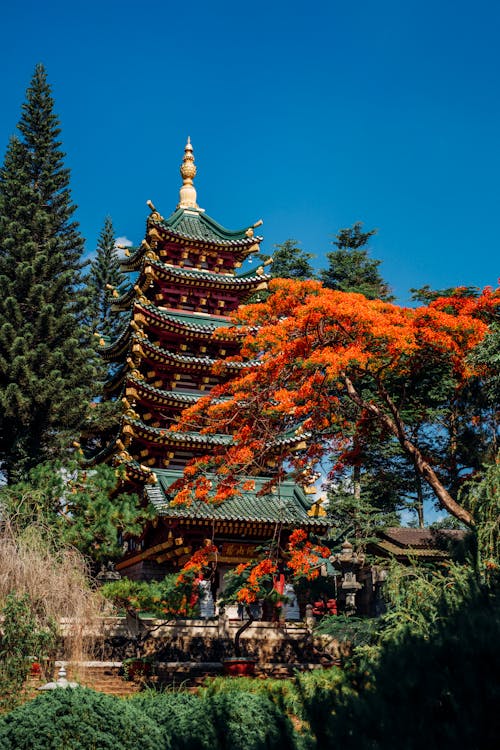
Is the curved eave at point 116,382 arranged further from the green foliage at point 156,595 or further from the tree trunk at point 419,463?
the tree trunk at point 419,463

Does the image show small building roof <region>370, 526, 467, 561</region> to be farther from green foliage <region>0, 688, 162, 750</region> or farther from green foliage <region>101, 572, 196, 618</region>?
green foliage <region>0, 688, 162, 750</region>

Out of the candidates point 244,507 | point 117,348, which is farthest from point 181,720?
point 117,348

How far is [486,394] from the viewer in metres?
18.2

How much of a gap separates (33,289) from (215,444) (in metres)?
9.14

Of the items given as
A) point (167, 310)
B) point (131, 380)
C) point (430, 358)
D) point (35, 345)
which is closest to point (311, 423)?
point (430, 358)

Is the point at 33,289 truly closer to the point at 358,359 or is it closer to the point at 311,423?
the point at 311,423

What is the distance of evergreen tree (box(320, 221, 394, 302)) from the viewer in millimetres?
38531

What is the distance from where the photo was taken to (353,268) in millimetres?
38906

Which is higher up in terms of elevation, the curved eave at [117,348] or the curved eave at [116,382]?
the curved eave at [117,348]

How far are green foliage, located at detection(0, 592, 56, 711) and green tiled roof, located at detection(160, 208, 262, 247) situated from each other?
618 inches

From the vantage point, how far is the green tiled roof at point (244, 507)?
19672 mm

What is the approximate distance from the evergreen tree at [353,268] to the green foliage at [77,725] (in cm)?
3122

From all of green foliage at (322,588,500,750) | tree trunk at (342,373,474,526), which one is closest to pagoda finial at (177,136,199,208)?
tree trunk at (342,373,474,526)

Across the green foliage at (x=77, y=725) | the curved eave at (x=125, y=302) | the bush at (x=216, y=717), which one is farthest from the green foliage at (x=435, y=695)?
the curved eave at (x=125, y=302)
